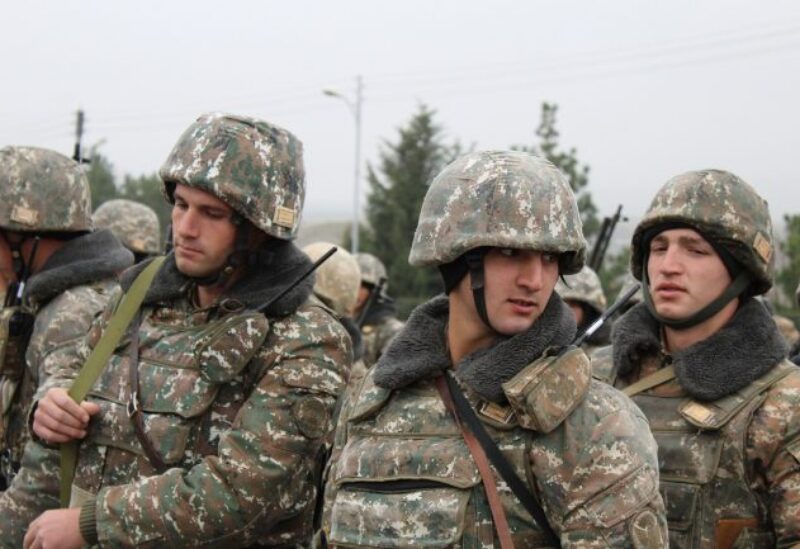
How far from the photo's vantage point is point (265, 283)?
4.53 meters

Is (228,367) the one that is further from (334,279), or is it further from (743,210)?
(334,279)

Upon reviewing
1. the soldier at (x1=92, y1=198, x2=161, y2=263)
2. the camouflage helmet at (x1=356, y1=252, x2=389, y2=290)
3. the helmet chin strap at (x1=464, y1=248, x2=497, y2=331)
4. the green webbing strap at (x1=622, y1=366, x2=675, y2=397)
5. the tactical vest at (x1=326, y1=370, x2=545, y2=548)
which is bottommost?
the camouflage helmet at (x1=356, y1=252, x2=389, y2=290)

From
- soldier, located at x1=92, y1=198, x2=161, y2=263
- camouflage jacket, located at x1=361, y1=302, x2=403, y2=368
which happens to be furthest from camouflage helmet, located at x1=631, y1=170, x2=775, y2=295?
camouflage jacket, located at x1=361, y1=302, x2=403, y2=368

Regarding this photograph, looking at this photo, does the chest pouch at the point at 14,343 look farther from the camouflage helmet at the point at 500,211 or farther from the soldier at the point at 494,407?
the camouflage helmet at the point at 500,211

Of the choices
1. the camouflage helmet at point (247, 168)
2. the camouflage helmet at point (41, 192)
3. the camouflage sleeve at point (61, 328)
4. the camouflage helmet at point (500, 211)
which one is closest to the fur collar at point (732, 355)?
the camouflage helmet at point (500, 211)

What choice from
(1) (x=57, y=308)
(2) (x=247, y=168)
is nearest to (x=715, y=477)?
(2) (x=247, y=168)

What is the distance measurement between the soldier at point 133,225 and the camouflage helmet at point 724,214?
254 inches

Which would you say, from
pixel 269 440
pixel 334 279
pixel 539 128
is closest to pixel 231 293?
pixel 269 440

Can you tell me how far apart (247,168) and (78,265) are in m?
1.71

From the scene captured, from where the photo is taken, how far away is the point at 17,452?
19.0ft

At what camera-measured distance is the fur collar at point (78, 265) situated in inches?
224

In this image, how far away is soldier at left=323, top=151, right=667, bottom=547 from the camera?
3.11m

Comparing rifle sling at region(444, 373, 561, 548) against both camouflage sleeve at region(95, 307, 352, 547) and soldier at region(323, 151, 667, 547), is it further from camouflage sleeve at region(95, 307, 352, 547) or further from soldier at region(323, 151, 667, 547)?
camouflage sleeve at region(95, 307, 352, 547)

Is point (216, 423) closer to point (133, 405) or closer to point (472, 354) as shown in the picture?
point (133, 405)
